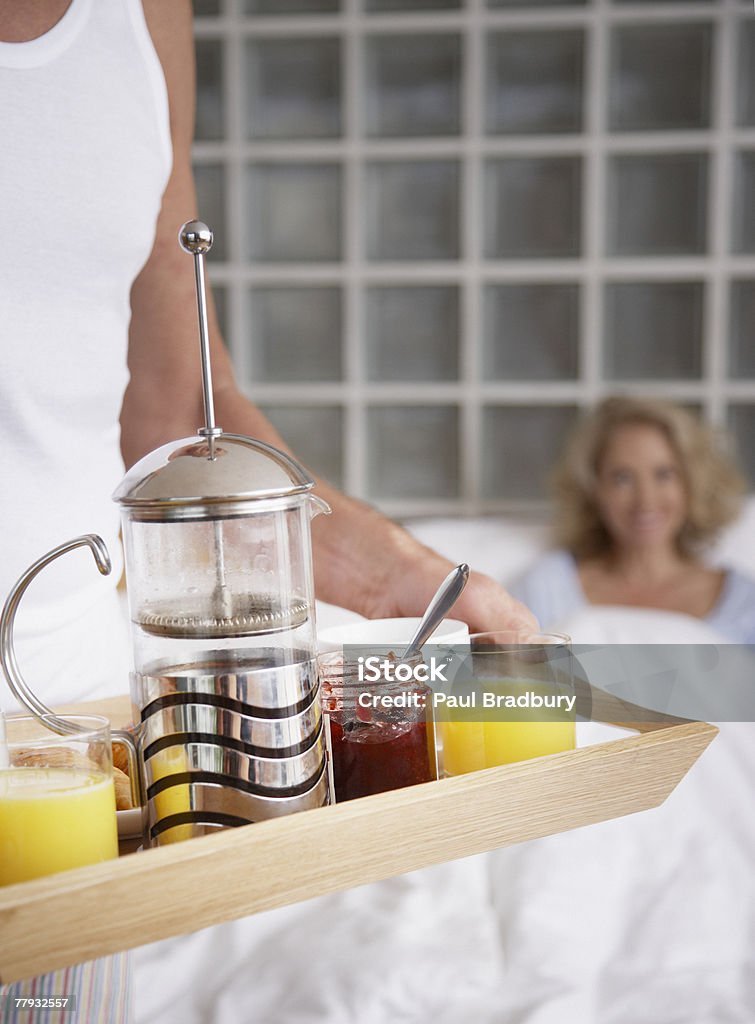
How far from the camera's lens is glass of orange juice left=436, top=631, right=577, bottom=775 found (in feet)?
2.04

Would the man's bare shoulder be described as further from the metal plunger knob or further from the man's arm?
the metal plunger knob

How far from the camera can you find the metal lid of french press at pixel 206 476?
0.49 meters

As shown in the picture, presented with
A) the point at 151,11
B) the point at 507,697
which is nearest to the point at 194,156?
the point at 151,11

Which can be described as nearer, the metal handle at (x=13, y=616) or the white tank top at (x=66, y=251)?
the metal handle at (x=13, y=616)

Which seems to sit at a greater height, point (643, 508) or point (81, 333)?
point (81, 333)

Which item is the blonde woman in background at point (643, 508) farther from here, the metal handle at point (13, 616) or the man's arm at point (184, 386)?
the metal handle at point (13, 616)

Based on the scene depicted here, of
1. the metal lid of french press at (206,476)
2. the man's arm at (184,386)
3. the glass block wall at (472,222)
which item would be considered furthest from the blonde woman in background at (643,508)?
the metal lid of french press at (206,476)

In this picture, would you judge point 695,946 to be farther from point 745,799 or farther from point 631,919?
point 745,799

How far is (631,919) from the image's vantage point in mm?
1138

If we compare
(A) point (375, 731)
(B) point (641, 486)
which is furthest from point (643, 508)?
(A) point (375, 731)

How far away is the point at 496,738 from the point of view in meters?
0.62

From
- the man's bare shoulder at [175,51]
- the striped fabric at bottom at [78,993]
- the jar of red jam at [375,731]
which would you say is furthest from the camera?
the man's bare shoulder at [175,51]

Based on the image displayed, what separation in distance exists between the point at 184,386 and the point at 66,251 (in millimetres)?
196

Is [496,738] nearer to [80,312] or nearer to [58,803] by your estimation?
[58,803]
